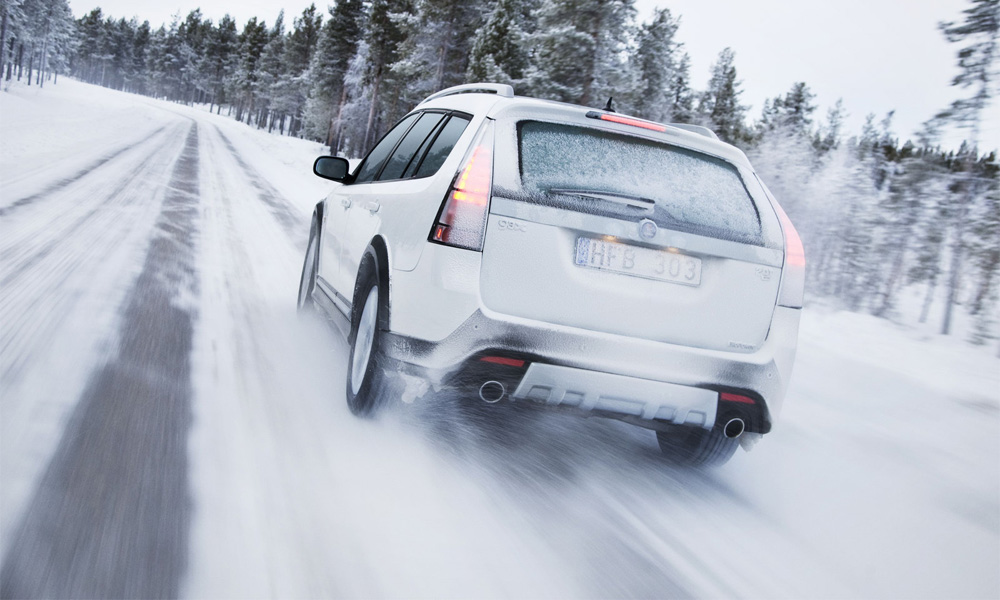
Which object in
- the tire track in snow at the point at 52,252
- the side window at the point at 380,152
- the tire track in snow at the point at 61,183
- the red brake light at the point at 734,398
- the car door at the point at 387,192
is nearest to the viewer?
the red brake light at the point at 734,398

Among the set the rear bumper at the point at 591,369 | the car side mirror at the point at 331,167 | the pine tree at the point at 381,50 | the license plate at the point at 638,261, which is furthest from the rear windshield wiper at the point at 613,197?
the pine tree at the point at 381,50

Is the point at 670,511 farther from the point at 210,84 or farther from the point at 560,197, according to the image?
the point at 210,84

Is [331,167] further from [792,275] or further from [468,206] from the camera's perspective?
[792,275]

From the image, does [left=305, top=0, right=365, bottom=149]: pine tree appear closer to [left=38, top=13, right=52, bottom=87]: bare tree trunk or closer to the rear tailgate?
the rear tailgate

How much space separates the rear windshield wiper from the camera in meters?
3.03

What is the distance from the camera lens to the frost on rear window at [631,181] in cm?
305

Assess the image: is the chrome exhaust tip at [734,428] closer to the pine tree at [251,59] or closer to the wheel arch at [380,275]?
the wheel arch at [380,275]

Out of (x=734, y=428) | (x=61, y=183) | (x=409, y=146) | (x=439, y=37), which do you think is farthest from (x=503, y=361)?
(x=439, y=37)

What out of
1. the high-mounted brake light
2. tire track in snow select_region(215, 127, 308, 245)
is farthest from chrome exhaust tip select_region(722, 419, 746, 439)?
tire track in snow select_region(215, 127, 308, 245)

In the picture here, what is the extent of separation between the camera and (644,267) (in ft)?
10.0

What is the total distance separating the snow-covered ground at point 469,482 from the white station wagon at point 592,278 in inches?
15.8

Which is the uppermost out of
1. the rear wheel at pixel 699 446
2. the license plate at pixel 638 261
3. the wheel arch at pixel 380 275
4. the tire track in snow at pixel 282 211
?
the license plate at pixel 638 261

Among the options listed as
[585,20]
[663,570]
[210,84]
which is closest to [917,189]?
[585,20]

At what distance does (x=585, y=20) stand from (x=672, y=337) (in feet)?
65.1
